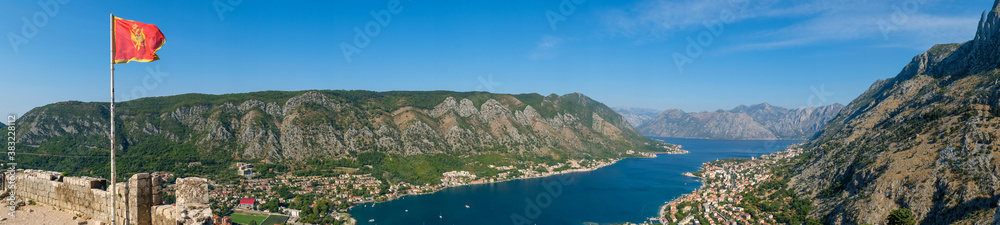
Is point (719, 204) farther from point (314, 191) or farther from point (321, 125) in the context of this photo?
point (321, 125)

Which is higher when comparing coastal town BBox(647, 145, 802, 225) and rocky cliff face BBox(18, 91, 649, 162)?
rocky cliff face BBox(18, 91, 649, 162)

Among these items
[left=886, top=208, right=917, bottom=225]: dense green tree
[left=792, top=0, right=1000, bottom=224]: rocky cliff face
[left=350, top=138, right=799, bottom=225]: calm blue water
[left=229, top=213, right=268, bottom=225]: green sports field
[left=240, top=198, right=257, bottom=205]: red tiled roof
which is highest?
[left=792, top=0, right=1000, bottom=224]: rocky cliff face

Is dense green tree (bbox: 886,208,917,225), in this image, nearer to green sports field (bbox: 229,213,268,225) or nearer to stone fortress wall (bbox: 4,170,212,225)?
stone fortress wall (bbox: 4,170,212,225)

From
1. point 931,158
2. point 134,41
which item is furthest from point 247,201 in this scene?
point 931,158

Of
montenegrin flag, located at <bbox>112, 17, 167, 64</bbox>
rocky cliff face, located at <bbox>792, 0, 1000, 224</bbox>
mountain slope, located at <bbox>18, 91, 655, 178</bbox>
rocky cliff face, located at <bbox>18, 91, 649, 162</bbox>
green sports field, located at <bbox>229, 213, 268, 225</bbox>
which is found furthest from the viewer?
rocky cliff face, located at <bbox>18, 91, 649, 162</bbox>

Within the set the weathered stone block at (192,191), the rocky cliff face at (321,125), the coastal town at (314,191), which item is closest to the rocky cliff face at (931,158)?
the weathered stone block at (192,191)

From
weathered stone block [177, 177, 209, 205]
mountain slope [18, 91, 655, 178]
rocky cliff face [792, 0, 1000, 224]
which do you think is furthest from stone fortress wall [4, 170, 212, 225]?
mountain slope [18, 91, 655, 178]

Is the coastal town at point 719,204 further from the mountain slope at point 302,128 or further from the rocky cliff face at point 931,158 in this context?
the mountain slope at point 302,128
